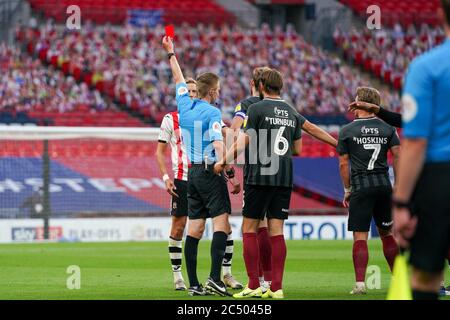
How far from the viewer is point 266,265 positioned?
10969 mm

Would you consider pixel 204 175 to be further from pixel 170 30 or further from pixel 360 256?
pixel 360 256

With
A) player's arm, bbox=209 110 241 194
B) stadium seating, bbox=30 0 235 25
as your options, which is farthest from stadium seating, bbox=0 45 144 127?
player's arm, bbox=209 110 241 194

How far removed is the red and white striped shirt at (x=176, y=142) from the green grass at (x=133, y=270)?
1.36 metres

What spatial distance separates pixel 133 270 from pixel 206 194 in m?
4.41

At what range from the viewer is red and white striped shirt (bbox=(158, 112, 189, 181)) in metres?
11.5

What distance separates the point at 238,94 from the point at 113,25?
599cm

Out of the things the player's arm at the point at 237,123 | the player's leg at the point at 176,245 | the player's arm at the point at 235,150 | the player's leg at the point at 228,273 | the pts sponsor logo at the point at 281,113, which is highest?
the pts sponsor logo at the point at 281,113

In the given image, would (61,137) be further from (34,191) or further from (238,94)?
(238,94)

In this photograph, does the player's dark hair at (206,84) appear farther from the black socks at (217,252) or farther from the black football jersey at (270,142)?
the black socks at (217,252)

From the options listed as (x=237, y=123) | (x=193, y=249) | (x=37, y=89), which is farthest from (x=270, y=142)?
(x=37, y=89)

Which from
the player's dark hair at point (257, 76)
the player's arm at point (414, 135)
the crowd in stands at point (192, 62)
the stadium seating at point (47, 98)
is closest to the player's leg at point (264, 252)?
the player's dark hair at point (257, 76)

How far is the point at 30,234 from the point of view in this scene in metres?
23.3

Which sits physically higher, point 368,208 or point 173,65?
point 173,65

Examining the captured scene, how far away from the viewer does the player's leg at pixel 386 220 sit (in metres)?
11.0
